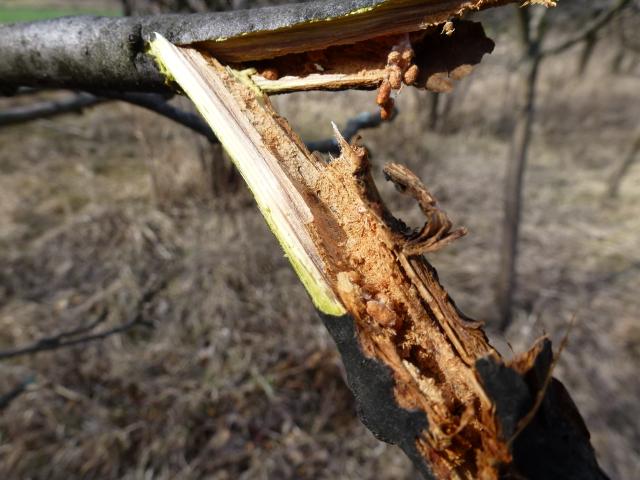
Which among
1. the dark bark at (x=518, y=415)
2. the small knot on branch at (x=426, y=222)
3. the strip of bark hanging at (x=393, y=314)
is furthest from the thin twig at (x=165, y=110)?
the dark bark at (x=518, y=415)

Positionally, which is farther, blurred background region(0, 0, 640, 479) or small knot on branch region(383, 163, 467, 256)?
blurred background region(0, 0, 640, 479)

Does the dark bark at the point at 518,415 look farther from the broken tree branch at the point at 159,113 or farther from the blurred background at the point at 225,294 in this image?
the blurred background at the point at 225,294

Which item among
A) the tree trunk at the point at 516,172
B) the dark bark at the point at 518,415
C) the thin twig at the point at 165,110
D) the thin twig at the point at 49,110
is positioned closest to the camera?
the dark bark at the point at 518,415

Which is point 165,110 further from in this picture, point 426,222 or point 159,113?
point 426,222

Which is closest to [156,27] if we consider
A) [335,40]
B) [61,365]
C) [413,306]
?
[335,40]

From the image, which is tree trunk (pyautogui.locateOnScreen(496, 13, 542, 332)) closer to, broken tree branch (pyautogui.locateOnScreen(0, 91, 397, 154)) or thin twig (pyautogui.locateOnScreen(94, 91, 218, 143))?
broken tree branch (pyautogui.locateOnScreen(0, 91, 397, 154))

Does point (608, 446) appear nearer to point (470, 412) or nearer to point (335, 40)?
point (470, 412)

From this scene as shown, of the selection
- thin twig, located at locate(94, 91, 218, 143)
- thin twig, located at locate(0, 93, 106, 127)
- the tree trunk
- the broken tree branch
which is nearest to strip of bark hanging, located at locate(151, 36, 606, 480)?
the broken tree branch

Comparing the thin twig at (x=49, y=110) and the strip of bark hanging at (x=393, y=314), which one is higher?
the thin twig at (x=49, y=110)
